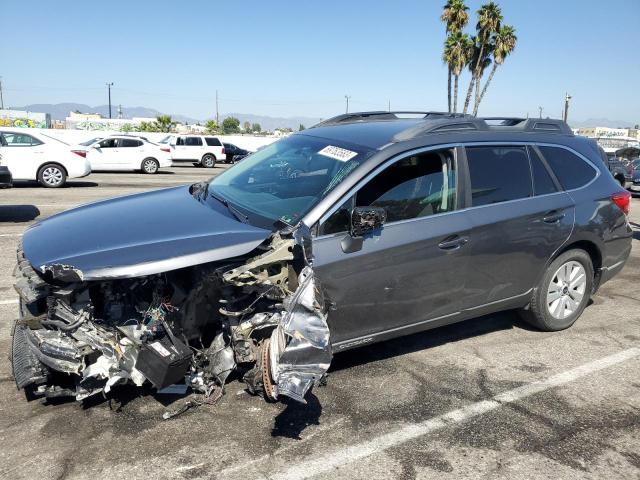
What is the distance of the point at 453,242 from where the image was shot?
382 centimetres

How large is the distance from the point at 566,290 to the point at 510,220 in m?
1.10

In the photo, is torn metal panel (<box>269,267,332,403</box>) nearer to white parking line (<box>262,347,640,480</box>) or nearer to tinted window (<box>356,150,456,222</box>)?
white parking line (<box>262,347,640,480</box>)

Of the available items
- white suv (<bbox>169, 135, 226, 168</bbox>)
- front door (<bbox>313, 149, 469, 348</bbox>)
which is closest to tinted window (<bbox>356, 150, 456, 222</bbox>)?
front door (<bbox>313, 149, 469, 348</bbox>)

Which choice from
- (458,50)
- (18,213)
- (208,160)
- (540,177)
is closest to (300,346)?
(540,177)

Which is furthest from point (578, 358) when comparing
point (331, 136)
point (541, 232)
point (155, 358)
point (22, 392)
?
point (22, 392)

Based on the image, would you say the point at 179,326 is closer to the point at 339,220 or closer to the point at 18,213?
the point at 339,220

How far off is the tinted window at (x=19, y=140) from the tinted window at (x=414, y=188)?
1318 cm

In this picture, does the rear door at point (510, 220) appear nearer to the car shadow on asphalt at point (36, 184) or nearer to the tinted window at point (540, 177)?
the tinted window at point (540, 177)

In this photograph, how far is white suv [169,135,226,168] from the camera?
92.6ft

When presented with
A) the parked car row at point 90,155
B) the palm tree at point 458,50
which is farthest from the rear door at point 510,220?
the palm tree at point 458,50

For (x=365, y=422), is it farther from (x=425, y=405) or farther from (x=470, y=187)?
(x=470, y=187)

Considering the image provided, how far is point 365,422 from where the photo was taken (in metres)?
3.26

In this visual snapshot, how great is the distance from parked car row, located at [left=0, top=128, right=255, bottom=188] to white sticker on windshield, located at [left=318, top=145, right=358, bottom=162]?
145 inches

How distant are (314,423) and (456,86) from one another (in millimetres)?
39764
